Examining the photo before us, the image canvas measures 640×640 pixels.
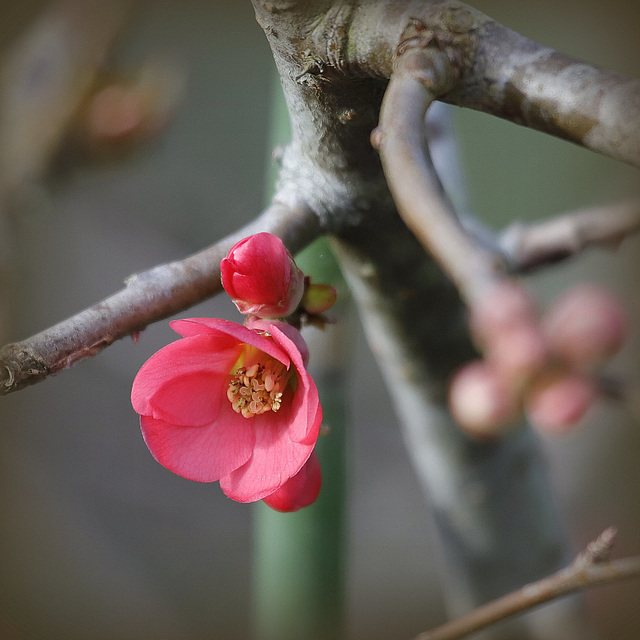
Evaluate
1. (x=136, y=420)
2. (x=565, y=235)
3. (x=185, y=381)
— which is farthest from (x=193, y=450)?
(x=136, y=420)

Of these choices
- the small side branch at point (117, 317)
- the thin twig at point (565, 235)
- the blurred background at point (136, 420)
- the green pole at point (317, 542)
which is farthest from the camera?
the blurred background at point (136, 420)

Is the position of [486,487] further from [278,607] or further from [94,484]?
[94,484]

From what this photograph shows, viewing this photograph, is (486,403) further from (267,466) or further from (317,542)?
(317,542)

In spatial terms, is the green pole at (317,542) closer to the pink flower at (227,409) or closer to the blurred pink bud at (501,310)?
the pink flower at (227,409)

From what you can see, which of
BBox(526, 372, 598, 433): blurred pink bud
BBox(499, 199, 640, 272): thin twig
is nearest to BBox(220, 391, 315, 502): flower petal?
BBox(526, 372, 598, 433): blurred pink bud

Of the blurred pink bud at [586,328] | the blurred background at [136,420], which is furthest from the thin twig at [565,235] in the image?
the blurred background at [136,420]

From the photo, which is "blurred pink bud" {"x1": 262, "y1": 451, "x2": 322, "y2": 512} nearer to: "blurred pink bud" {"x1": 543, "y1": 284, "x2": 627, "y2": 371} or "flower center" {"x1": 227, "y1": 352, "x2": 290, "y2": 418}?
"flower center" {"x1": 227, "y1": 352, "x2": 290, "y2": 418}

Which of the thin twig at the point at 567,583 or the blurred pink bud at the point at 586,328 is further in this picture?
the thin twig at the point at 567,583
